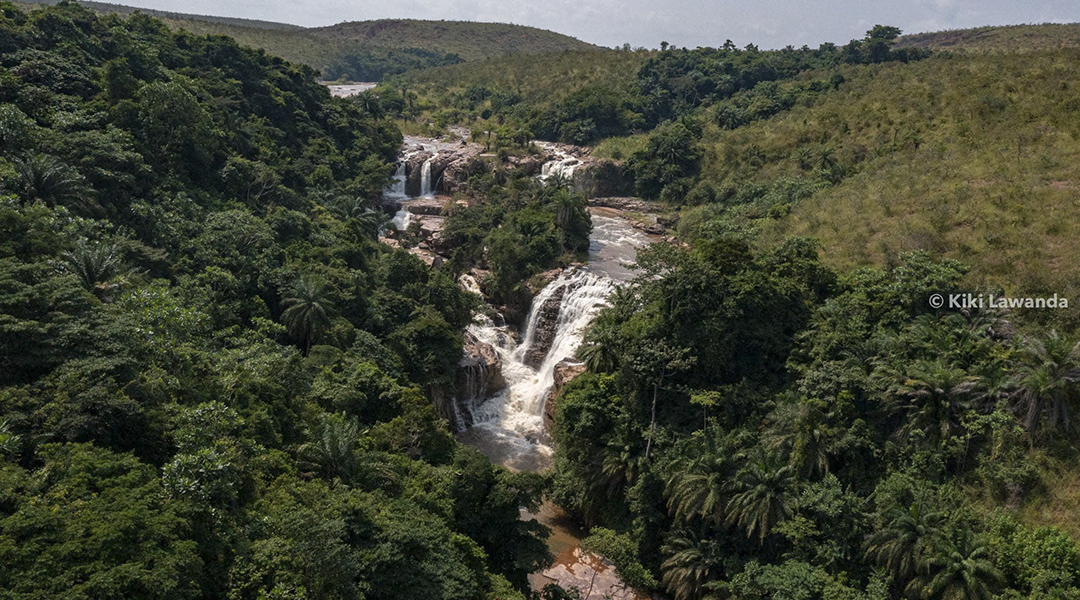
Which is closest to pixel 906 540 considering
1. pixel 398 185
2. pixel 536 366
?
pixel 536 366

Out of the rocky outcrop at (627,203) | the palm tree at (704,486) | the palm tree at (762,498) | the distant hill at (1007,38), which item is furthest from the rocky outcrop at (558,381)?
the distant hill at (1007,38)

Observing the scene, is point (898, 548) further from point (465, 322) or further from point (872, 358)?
point (465, 322)

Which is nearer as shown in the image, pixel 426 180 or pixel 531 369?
pixel 531 369

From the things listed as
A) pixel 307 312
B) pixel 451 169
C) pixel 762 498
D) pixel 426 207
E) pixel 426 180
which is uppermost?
pixel 451 169

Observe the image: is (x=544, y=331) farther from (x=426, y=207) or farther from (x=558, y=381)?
(x=426, y=207)

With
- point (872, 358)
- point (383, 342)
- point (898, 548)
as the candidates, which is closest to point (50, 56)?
point (383, 342)

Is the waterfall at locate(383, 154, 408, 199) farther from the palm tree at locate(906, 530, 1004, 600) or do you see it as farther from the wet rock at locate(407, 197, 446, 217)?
the palm tree at locate(906, 530, 1004, 600)

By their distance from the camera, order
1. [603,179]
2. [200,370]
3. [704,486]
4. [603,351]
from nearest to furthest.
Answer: [704,486]
[200,370]
[603,351]
[603,179]

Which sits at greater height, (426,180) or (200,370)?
(426,180)
